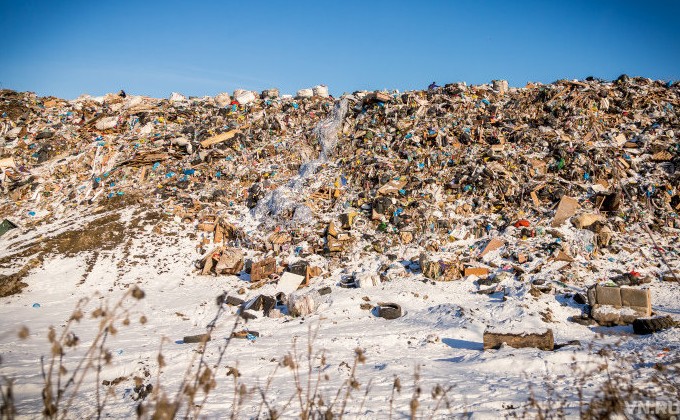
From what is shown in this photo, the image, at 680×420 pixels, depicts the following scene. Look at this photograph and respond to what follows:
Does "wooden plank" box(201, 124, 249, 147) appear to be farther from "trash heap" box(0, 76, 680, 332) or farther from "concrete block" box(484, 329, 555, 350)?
"concrete block" box(484, 329, 555, 350)

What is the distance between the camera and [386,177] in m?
9.66

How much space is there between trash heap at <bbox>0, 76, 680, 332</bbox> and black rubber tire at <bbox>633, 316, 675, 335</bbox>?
19.7 inches

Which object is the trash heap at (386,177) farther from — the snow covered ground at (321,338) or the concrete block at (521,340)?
the concrete block at (521,340)

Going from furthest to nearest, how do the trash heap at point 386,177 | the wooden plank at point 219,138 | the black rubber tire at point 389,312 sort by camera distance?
the wooden plank at point 219,138 → the trash heap at point 386,177 → the black rubber tire at point 389,312

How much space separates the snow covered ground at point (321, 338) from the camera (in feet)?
10.1

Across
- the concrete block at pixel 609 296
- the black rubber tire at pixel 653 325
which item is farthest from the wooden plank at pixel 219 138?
the black rubber tire at pixel 653 325

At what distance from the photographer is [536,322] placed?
17.1 feet

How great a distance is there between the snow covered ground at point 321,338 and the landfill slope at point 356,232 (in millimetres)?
39

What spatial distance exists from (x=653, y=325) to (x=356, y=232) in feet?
17.6

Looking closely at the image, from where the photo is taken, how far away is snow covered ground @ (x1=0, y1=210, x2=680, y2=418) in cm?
309

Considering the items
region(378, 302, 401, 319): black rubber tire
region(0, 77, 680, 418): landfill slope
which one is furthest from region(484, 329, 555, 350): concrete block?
region(378, 302, 401, 319): black rubber tire

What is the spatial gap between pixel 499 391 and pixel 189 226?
7955mm

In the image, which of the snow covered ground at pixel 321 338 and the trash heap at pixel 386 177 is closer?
the snow covered ground at pixel 321 338

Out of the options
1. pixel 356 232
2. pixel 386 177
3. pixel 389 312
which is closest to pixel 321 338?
pixel 389 312
